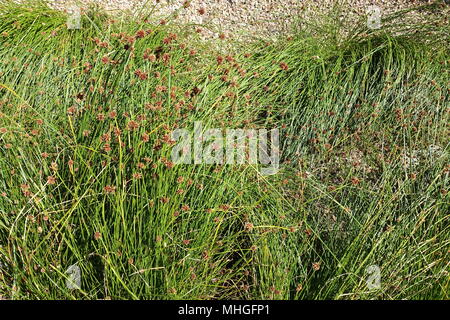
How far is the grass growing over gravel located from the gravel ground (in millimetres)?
903

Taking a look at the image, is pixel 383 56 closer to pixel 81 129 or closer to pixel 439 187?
pixel 439 187

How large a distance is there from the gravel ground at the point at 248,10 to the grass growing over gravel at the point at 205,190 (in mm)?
903

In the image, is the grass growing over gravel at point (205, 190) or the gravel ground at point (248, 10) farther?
the gravel ground at point (248, 10)

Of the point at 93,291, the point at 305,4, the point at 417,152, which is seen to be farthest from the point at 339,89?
the point at 93,291

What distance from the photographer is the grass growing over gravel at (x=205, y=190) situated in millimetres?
1620

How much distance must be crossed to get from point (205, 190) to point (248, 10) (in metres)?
2.30

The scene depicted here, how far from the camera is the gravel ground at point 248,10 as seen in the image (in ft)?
11.4

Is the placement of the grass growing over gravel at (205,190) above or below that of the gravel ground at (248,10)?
below

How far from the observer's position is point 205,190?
186 centimetres

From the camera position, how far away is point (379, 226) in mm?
1896

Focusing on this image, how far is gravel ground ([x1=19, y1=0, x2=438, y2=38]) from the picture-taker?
347 cm

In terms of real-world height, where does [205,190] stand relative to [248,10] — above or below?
below
